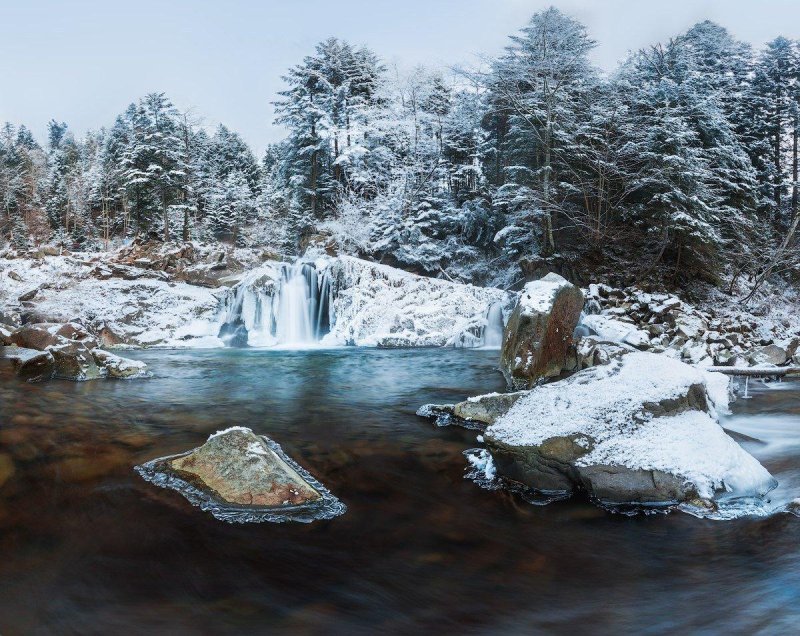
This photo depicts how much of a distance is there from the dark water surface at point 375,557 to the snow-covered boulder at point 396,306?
10371mm

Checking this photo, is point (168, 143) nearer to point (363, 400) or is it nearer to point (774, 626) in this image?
point (363, 400)

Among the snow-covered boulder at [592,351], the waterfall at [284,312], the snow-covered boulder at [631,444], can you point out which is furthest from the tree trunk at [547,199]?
the snow-covered boulder at [631,444]

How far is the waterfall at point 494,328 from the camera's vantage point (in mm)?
14977

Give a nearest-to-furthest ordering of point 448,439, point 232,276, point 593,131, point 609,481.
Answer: point 609,481 → point 448,439 → point 593,131 → point 232,276

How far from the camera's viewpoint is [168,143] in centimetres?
2917

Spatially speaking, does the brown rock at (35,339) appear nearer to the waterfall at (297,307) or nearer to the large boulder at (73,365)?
the large boulder at (73,365)

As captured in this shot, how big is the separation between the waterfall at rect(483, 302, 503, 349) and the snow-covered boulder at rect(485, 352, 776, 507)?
9996mm

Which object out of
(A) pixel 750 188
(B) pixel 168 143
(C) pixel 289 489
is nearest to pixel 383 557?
(C) pixel 289 489

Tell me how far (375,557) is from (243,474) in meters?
1.36

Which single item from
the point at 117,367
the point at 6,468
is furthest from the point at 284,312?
the point at 6,468

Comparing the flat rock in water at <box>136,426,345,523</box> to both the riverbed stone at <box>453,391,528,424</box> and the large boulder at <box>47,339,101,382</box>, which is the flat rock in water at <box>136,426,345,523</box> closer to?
the riverbed stone at <box>453,391,528,424</box>

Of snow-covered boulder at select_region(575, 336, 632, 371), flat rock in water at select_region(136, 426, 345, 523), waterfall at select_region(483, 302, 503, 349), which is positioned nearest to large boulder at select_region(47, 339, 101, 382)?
flat rock in water at select_region(136, 426, 345, 523)

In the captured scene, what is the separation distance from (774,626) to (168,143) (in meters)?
33.6

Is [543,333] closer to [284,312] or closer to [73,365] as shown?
[73,365]
